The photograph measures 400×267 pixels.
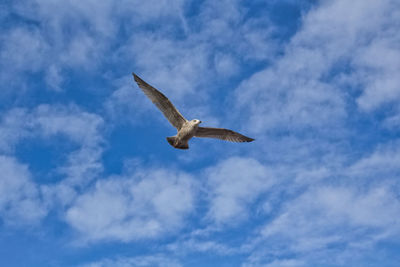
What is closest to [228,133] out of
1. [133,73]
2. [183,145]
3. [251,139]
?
[251,139]

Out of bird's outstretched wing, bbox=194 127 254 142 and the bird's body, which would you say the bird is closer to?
the bird's body

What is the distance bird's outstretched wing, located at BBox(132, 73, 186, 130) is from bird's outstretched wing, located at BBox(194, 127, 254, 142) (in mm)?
1659

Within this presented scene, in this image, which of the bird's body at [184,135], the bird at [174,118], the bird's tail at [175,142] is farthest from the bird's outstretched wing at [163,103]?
the bird's tail at [175,142]

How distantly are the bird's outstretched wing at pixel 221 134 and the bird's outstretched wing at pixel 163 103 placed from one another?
5.44 feet

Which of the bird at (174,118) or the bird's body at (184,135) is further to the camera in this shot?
the bird's body at (184,135)

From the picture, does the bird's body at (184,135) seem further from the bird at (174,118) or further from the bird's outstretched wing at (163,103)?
the bird's outstretched wing at (163,103)

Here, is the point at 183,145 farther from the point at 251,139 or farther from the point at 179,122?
the point at 251,139

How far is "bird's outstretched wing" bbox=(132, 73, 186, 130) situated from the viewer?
1092 inches

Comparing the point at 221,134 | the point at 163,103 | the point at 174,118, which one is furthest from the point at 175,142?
the point at 221,134

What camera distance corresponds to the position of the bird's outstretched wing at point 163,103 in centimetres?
2773

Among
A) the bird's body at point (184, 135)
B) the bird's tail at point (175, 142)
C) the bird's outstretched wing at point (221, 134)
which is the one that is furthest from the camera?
the bird's outstretched wing at point (221, 134)

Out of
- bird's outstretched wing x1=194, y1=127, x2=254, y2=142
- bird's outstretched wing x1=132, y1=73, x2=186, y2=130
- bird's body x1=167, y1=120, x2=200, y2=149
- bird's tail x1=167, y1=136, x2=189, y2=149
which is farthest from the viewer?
bird's outstretched wing x1=194, y1=127, x2=254, y2=142

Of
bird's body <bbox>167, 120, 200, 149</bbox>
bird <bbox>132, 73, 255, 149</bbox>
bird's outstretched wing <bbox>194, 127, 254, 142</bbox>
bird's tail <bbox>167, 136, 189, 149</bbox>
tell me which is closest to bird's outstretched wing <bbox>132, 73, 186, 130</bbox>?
bird <bbox>132, 73, 255, 149</bbox>

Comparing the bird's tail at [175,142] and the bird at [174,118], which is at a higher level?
the bird at [174,118]
